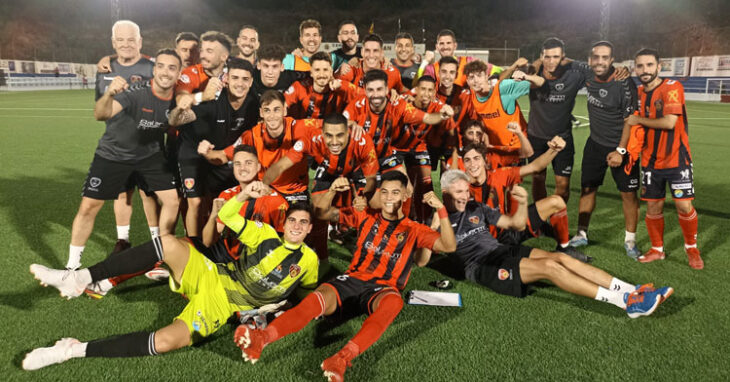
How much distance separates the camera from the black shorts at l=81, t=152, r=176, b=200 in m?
4.73

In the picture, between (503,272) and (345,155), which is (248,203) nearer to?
(345,155)

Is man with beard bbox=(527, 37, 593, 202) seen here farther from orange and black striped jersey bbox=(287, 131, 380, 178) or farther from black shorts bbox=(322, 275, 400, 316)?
black shorts bbox=(322, 275, 400, 316)

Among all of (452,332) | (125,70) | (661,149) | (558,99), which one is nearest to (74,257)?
(125,70)

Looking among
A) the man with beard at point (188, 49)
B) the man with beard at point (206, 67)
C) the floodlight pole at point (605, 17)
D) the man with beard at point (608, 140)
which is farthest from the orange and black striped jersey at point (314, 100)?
the floodlight pole at point (605, 17)

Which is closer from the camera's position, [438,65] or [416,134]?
[416,134]

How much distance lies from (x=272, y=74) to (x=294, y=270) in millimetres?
2704

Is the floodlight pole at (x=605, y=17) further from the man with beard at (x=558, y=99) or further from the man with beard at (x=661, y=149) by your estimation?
the man with beard at (x=661, y=149)

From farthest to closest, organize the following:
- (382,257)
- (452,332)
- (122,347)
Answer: (382,257) < (452,332) < (122,347)

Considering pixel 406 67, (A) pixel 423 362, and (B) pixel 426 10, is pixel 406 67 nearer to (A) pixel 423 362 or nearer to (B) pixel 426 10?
(A) pixel 423 362

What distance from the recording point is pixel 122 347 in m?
3.18

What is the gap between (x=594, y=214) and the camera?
708cm

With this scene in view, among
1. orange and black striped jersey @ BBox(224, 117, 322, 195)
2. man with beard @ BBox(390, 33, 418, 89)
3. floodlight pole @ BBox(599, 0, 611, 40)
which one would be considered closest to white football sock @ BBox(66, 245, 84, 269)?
orange and black striped jersey @ BBox(224, 117, 322, 195)

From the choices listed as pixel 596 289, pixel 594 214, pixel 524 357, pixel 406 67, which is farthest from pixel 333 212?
pixel 594 214

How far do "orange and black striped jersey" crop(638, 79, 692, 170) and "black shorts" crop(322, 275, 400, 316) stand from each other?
132 inches
